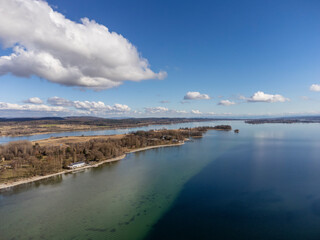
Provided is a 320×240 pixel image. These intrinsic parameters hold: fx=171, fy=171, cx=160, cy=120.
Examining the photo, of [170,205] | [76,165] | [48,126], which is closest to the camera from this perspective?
[170,205]

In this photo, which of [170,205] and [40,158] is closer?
[170,205]

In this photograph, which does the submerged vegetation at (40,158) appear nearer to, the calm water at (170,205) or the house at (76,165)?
the house at (76,165)

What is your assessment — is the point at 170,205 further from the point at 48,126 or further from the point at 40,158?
the point at 48,126

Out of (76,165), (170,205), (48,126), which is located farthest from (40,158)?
(48,126)

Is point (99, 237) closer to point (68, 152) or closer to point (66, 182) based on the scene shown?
point (66, 182)

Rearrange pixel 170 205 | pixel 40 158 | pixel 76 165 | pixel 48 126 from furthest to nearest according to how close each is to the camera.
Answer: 1. pixel 48 126
2. pixel 40 158
3. pixel 76 165
4. pixel 170 205

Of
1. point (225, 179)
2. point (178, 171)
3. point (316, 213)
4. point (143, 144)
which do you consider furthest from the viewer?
point (143, 144)

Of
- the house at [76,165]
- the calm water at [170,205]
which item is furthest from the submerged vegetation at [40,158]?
the calm water at [170,205]

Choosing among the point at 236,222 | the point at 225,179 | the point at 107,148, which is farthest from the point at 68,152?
the point at 236,222
